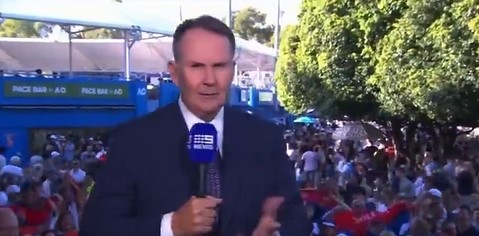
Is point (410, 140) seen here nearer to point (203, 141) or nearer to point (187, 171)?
point (187, 171)

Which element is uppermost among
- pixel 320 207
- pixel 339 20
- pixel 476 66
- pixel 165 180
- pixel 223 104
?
pixel 339 20

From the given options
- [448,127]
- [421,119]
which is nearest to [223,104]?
[421,119]

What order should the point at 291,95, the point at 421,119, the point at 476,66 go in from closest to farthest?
the point at 476,66 < the point at 421,119 < the point at 291,95

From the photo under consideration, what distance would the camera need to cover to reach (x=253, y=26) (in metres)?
72.0

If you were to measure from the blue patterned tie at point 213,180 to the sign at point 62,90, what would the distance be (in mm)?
19652

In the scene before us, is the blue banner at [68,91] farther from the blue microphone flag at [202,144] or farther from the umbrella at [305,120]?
the blue microphone flag at [202,144]

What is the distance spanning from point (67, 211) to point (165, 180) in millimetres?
6981

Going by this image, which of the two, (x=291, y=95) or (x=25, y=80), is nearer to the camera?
(x=25, y=80)

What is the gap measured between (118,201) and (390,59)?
18603mm

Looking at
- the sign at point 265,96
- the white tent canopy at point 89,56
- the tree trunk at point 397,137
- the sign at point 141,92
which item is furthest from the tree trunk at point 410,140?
the white tent canopy at point 89,56

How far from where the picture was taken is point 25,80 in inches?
867

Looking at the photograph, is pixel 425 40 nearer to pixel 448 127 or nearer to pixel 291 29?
pixel 448 127

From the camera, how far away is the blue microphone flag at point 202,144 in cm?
226

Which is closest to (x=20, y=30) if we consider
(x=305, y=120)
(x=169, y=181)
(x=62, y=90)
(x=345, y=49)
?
(x=305, y=120)
